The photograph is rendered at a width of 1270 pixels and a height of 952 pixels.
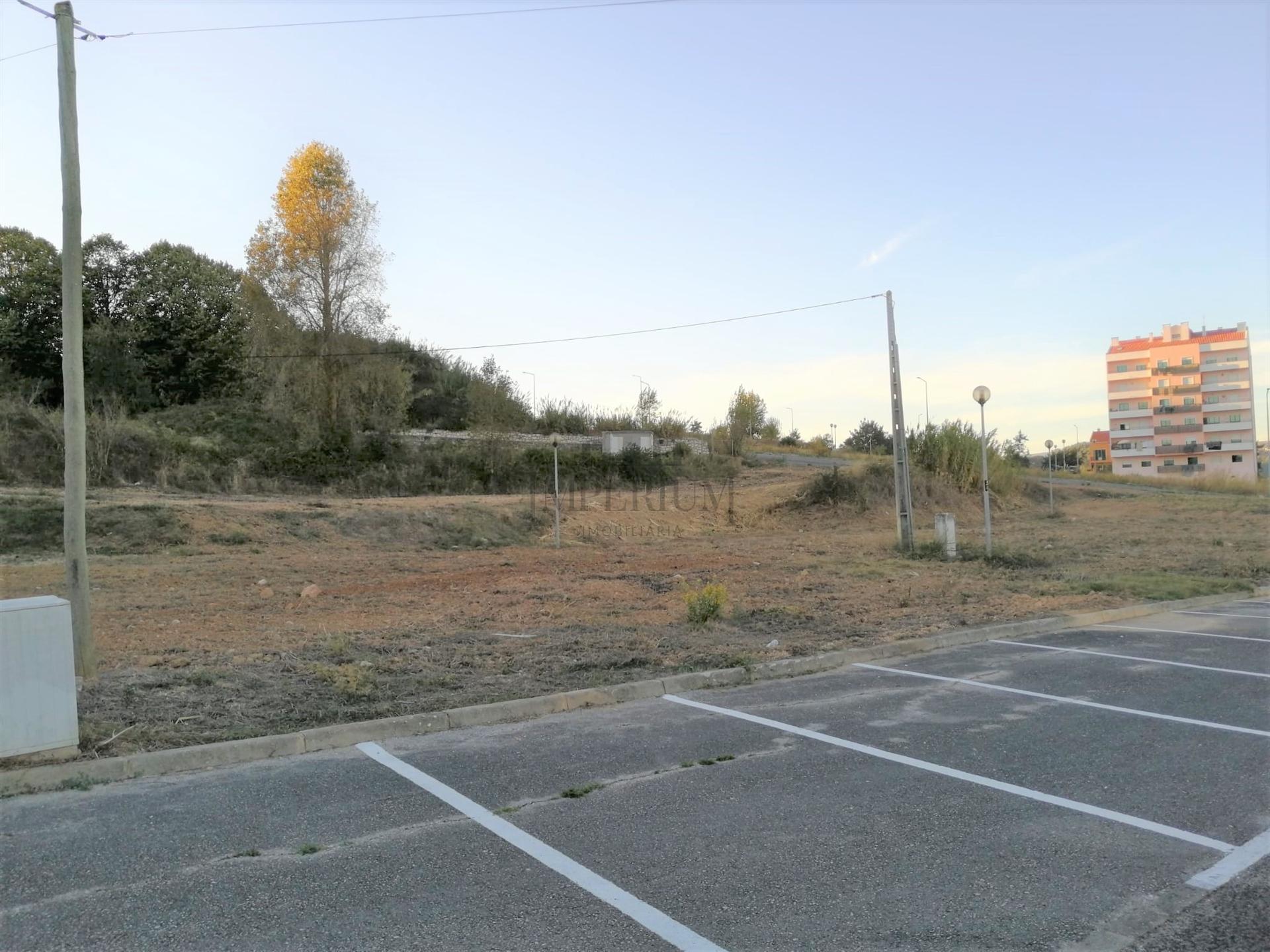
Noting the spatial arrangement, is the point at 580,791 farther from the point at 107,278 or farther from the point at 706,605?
the point at 107,278

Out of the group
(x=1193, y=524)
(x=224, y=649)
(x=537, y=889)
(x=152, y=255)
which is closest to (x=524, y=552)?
(x=224, y=649)

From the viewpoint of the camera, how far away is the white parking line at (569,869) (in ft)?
11.8

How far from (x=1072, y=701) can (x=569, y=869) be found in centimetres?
520

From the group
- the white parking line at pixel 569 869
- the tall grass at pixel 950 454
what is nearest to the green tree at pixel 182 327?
the tall grass at pixel 950 454

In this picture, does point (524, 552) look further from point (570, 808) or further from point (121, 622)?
point (570, 808)

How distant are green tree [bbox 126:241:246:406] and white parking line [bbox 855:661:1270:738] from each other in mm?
39432

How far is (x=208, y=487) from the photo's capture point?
100ft

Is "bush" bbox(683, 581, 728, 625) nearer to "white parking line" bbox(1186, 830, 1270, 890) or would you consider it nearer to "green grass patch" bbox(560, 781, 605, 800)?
"green grass patch" bbox(560, 781, 605, 800)

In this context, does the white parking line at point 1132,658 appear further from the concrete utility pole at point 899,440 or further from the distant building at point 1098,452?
the distant building at point 1098,452

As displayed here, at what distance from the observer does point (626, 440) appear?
4400cm

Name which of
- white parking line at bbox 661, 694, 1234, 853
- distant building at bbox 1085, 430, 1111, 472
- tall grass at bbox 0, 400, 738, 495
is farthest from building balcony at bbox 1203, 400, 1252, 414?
white parking line at bbox 661, 694, 1234, 853

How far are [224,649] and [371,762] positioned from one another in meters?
4.33

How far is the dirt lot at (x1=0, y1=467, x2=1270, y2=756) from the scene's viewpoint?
786cm

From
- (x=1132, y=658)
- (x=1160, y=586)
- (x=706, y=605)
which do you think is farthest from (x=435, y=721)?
(x=1160, y=586)
